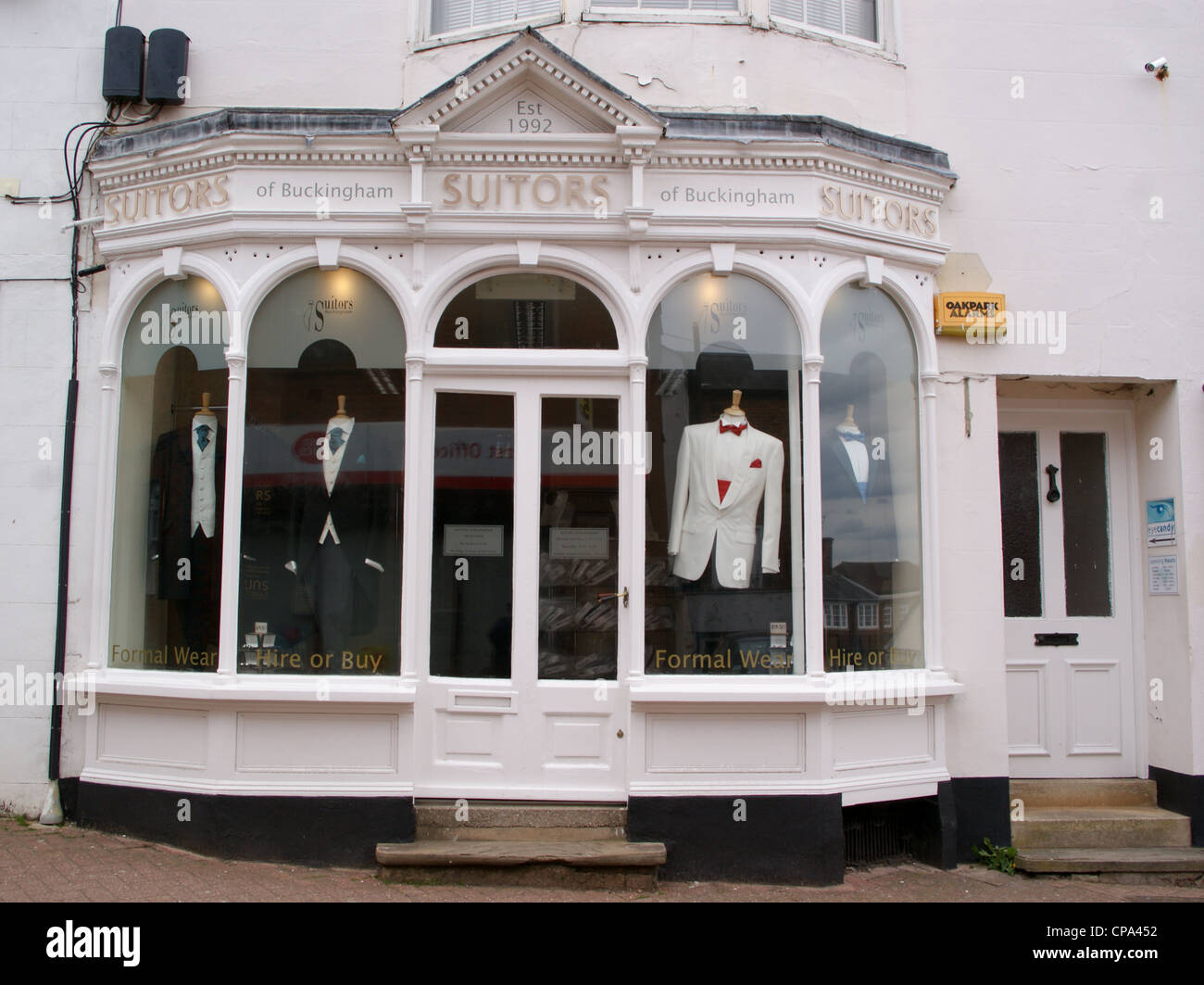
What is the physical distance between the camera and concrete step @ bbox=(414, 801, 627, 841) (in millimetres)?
6012

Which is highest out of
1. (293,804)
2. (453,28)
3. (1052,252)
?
(453,28)

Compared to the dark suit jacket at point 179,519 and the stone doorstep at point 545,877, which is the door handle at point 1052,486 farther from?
the dark suit jacket at point 179,519

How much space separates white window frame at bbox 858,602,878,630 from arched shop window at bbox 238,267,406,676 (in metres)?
2.93

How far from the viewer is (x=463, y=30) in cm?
683

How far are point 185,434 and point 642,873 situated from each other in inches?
157

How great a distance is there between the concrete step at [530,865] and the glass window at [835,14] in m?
5.49

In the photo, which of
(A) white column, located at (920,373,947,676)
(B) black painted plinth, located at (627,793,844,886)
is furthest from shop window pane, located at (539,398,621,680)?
(A) white column, located at (920,373,947,676)

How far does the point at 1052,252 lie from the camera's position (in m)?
6.98

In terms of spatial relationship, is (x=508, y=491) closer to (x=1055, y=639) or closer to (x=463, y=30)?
(x=463, y=30)

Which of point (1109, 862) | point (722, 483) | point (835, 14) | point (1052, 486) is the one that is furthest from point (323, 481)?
point (1109, 862)

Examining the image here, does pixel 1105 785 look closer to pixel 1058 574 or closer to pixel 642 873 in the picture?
pixel 1058 574

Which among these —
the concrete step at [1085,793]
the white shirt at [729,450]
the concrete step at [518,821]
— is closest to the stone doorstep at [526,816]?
→ the concrete step at [518,821]
